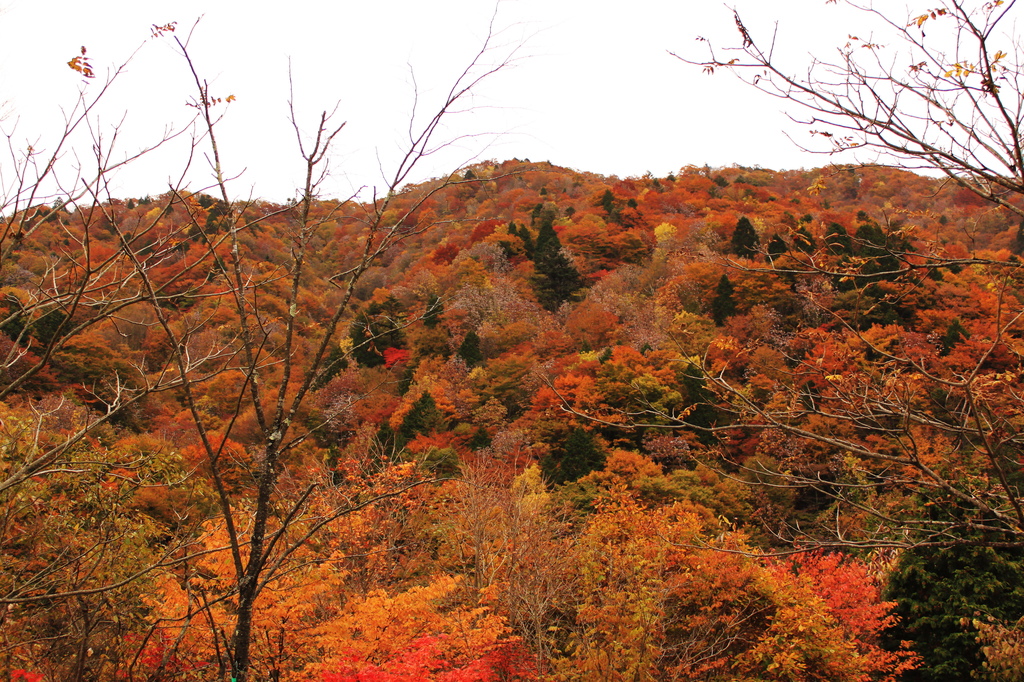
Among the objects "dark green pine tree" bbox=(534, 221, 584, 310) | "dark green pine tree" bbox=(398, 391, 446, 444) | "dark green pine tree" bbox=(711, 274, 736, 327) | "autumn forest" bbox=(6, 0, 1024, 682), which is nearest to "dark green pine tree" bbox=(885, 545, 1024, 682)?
"autumn forest" bbox=(6, 0, 1024, 682)

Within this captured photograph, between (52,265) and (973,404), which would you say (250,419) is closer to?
(52,265)

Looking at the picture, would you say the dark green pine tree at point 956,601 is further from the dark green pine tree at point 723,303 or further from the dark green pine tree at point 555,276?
the dark green pine tree at point 555,276

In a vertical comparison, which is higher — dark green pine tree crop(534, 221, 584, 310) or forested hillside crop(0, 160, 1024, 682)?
dark green pine tree crop(534, 221, 584, 310)

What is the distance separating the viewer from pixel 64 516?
7246 millimetres

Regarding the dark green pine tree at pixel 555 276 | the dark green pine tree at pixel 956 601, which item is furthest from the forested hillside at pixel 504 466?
the dark green pine tree at pixel 555 276

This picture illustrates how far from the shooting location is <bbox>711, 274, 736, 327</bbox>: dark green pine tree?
92.2 ft

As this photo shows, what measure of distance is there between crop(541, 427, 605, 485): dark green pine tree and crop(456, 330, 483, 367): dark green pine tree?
9806 mm

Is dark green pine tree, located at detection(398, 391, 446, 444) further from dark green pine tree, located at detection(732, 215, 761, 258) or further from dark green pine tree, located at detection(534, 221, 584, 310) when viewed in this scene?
dark green pine tree, located at detection(732, 215, 761, 258)

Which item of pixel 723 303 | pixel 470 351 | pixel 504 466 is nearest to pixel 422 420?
pixel 470 351

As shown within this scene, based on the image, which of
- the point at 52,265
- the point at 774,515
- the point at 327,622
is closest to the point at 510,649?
the point at 327,622

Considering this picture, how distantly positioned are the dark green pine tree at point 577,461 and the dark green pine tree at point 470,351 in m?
9.81

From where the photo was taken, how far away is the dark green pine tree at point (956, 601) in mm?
10891

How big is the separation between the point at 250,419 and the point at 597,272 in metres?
20.2

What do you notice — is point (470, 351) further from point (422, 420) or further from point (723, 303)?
point (723, 303)
